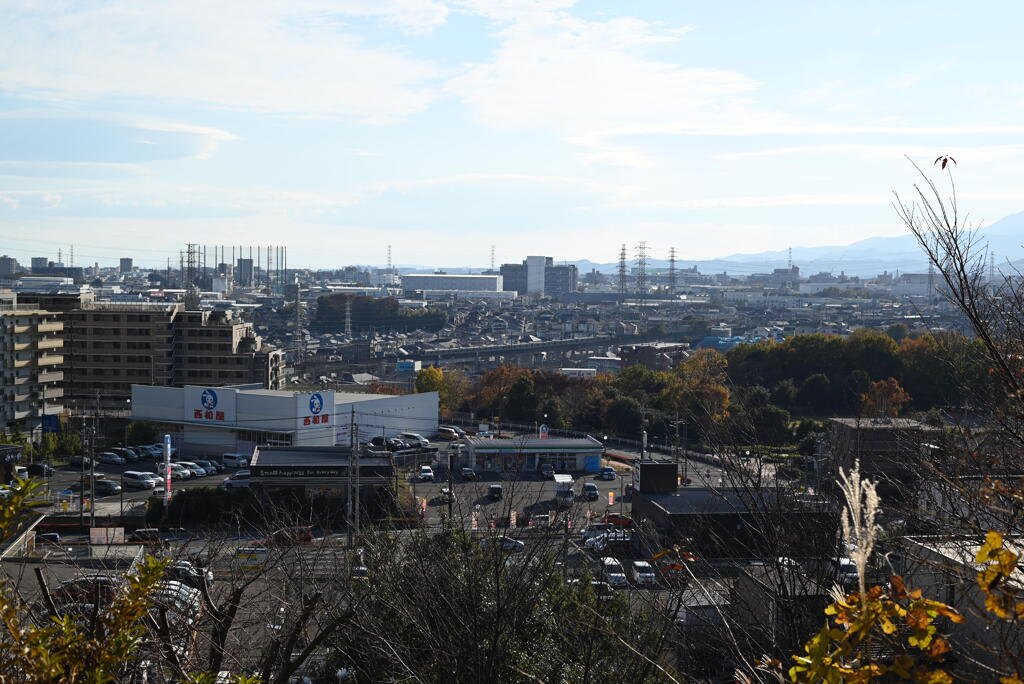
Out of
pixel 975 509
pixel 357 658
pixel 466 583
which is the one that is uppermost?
pixel 975 509

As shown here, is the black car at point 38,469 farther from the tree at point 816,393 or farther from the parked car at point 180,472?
the tree at point 816,393

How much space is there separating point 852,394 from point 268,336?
19.1m

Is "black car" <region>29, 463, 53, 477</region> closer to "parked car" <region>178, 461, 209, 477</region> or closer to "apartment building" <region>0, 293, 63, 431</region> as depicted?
"parked car" <region>178, 461, 209, 477</region>

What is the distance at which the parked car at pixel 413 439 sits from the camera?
981 cm

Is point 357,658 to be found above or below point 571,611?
below

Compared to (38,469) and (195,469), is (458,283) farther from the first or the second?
(38,469)

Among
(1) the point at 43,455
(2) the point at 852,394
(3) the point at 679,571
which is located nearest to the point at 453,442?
(1) the point at 43,455

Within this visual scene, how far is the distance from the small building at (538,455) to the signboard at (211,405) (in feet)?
8.43

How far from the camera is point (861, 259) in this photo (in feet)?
367

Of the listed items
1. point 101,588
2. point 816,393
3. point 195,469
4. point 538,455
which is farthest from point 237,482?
point 816,393

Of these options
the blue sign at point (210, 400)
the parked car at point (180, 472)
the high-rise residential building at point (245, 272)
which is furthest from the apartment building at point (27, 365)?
the high-rise residential building at point (245, 272)

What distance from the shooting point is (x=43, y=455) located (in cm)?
921

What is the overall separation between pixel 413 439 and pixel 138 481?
3048mm

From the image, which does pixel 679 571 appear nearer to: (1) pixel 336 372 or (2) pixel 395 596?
(2) pixel 395 596
